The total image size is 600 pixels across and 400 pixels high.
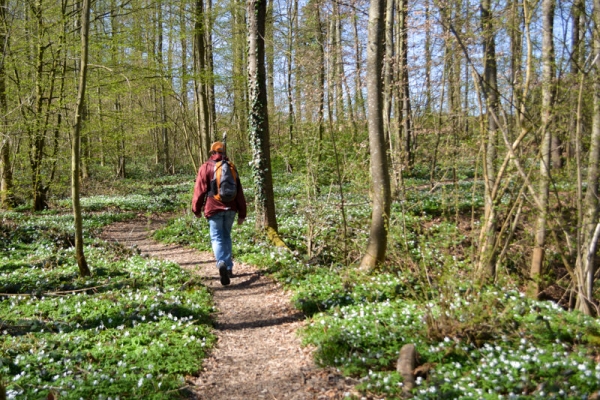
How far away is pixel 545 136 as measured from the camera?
5930 mm

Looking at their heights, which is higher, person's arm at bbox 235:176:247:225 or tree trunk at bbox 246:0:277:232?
tree trunk at bbox 246:0:277:232

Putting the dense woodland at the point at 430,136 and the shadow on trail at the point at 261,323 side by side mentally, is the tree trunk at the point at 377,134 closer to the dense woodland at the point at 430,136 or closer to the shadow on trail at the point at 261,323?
the dense woodland at the point at 430,136

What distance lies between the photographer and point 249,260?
28.4 feet

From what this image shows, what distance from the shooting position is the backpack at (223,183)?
289 inches

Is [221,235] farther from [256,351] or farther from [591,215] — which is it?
[591,215]

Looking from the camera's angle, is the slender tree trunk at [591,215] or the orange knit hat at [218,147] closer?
the slender tree trunk at [591,215]

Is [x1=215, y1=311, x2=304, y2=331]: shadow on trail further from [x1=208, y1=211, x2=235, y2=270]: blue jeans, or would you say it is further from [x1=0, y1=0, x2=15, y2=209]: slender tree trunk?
[x1=0, y1=0, x2=15, y2=209]: slender tree trunk

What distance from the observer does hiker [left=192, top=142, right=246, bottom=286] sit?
7391 mm

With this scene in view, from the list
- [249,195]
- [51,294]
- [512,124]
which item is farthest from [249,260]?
[249,195]

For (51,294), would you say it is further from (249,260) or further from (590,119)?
(590,119)

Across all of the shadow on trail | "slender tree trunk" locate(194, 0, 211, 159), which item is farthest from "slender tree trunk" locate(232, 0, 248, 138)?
the shadow on trail

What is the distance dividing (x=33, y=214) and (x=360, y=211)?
37.9 ft

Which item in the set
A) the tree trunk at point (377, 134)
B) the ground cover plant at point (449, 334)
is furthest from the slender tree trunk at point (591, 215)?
the tree trunk at point (377, 134)

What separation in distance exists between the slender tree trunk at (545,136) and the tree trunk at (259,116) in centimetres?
528
